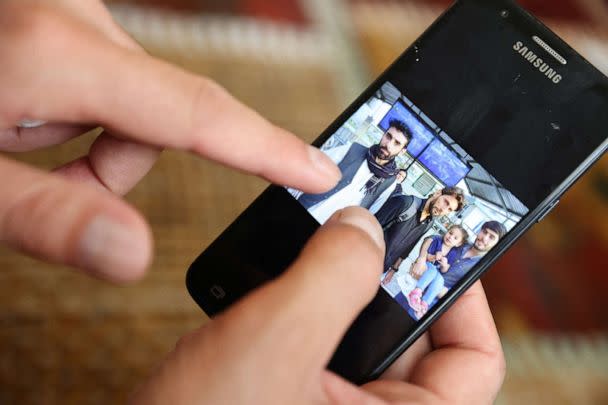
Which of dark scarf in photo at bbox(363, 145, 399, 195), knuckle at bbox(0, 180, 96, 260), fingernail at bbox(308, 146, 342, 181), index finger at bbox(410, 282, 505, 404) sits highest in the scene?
dark scarf in photo at bbox(363, 145, 399, 195)

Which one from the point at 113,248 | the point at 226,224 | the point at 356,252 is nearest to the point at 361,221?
the point at 356,252

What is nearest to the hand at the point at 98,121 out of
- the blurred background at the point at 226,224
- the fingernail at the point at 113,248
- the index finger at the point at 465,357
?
the fingernail at the point at 113,248

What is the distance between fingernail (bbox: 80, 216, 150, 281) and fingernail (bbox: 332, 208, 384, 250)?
12 cm

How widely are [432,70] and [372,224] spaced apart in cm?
16

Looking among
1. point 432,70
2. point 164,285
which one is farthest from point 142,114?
point 164,285

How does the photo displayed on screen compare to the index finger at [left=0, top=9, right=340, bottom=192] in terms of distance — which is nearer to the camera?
the index finger at [left=0, top=9, right=340, bottom=192]

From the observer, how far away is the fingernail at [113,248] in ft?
0.97

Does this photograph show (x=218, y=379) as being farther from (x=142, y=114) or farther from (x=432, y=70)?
(x=432, y=70)

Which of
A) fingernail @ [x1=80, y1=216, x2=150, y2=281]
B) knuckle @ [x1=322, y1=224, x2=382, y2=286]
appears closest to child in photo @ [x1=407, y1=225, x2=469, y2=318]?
knuckle @ [x1=322, y1=224, x2=382, y2=286]

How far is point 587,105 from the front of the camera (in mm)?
439

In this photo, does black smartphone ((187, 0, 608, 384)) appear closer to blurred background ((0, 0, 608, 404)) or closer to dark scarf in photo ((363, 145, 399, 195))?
dark scarf in photo ((363, 145, 399, 195))

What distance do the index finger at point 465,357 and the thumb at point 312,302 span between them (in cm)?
12

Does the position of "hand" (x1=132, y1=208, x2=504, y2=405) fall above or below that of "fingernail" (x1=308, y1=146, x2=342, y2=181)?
below

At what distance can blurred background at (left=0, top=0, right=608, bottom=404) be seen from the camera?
2.07 ft
